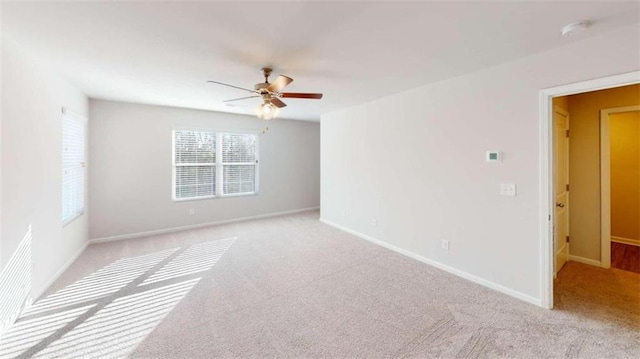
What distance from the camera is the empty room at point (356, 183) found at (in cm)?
198

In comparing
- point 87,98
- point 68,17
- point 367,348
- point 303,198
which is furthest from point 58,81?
point 303,198

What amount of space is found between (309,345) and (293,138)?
5.35 m

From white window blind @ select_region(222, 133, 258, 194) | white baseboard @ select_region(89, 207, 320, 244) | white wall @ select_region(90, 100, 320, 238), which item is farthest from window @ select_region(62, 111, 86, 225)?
white window blind @ select_region(222, 133, 258, 194)

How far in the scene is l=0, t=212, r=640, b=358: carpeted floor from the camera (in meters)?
1.98

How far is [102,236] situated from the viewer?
4.55 meters

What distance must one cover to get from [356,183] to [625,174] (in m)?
4.40

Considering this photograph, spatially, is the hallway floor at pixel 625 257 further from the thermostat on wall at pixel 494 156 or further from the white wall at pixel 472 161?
the thermostat on wall at pixel 494 156

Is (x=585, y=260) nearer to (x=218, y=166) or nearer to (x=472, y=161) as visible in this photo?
(x=472, y=161)

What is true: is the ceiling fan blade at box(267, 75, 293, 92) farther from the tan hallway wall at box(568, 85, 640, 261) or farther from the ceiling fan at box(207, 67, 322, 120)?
the tan hallway wall at box(568, 85, 640, 261)

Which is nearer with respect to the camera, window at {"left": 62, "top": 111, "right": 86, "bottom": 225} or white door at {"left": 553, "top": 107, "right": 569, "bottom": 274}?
white door at {"left": 553, "top": 107, "right": 569, "bottom": 274}

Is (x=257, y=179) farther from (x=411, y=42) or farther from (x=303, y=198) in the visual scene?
(x=411, y=42)

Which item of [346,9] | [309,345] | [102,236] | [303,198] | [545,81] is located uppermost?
[346,9]

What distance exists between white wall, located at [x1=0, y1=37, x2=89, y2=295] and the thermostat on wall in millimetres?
4511

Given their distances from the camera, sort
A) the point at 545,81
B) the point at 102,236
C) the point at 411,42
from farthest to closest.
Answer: the point at 102,236 < the point at 545,81 < the point at 411,42
